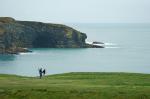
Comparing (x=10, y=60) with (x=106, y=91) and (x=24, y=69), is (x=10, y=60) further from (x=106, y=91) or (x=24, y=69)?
(x=106, y=91)

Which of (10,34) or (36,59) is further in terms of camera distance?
(10,34)

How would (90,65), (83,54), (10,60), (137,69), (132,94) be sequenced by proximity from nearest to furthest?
(132,94) < (137,69) < (90,65) < (10,60) < (83,54)

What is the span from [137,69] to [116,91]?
278 ft

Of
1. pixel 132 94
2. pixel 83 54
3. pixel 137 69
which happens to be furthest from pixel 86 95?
pixel 83 54

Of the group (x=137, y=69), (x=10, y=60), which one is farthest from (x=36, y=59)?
(x=137, y=69)

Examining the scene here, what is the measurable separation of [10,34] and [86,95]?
5778 inches

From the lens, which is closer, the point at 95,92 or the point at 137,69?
the point at 95,92

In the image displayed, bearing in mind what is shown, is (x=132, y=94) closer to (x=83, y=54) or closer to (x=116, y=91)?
(x=116, y=91)

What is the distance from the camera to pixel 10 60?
146m

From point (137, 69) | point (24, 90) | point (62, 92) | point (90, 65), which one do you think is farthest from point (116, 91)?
point (90, 65)

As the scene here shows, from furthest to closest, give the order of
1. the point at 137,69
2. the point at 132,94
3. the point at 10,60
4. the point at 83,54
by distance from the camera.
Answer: the point at 83,54 < the point at 10,60 < the point at 137,69 < the point at 132,94

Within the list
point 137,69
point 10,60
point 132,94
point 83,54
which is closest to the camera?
point 132,94

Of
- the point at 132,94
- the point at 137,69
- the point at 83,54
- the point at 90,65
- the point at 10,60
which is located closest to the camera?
the point at 132,94

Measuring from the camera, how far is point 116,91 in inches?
1419
